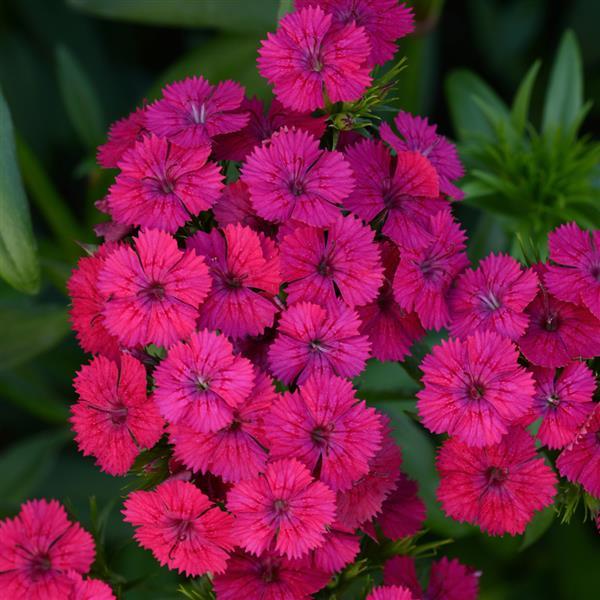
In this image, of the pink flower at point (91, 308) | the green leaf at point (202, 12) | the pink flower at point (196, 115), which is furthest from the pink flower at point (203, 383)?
the green leaf at point (202, 12)

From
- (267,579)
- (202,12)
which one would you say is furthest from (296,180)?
(202,12)

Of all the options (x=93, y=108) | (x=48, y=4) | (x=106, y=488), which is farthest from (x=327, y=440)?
(x=48, y=4)

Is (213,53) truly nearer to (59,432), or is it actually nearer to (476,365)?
(59,432)

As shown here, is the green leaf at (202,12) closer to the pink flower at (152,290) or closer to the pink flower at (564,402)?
the pink flower at (152,290)

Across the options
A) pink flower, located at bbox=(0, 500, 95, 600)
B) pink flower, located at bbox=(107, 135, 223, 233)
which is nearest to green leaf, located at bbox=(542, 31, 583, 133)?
pink flower, located at bbox=(107, 135, 223, 233)

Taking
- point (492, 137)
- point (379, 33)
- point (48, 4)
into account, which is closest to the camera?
point (379, 33)

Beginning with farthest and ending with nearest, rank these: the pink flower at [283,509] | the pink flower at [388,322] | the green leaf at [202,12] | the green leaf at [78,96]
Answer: the green leaf at [78,96], the green leaf at [202,12], the pink flower at [388,322], the pink flower at [283,509]

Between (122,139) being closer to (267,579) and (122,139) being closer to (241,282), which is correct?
(241,282)
